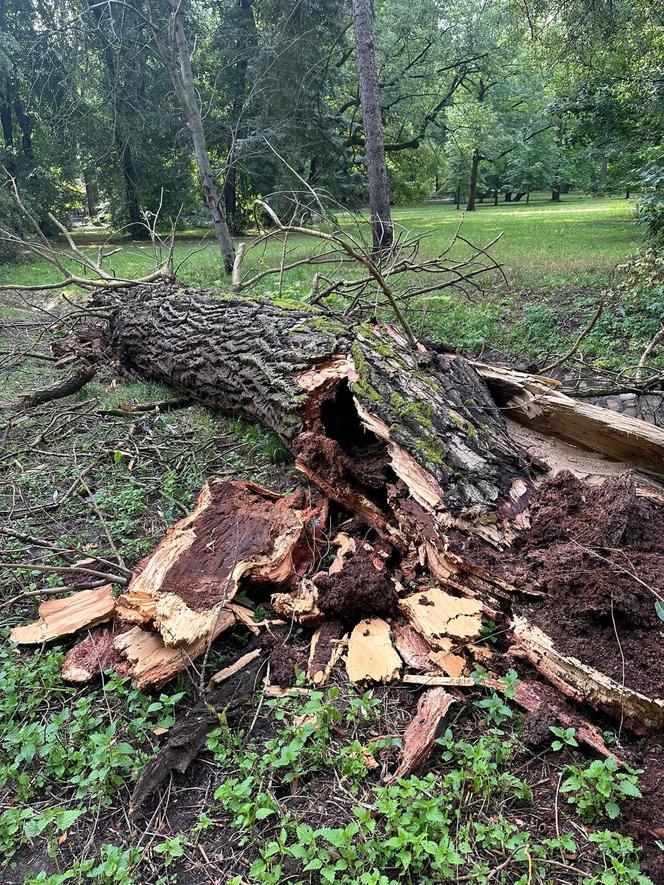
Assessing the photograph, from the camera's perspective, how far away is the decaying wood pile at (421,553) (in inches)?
73.9

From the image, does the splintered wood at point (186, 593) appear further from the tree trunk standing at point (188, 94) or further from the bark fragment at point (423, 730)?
the tree trunk standing at point (188, 94)

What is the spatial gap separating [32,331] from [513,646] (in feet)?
23.8

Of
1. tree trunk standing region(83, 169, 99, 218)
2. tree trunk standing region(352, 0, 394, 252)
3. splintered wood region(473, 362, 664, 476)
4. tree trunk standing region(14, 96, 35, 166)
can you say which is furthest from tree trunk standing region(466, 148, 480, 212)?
splintered wood region(473, 362, 664, 476)

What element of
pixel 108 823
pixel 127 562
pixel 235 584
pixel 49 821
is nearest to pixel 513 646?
pixel 235 584

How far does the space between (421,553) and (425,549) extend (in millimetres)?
31

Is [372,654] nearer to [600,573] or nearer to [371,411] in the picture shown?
[600,573]

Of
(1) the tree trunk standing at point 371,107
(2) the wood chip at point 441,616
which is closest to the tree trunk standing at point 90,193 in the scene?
(1) the tree trunk standing at point 371,107

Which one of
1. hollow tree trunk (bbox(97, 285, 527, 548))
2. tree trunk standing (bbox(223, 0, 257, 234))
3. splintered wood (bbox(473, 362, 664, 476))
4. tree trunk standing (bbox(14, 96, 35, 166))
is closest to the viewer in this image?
hollow tree trunk (bbox(97, 285, 527, 548))

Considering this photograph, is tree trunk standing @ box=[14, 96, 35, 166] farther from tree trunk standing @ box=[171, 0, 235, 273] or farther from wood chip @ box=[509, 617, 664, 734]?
wood chip @ box=[509, 617, 664, 734]

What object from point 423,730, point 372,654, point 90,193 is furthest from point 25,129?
point 423,730

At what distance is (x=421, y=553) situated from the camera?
94.4 inches

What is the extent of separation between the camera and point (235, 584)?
2.32 metres

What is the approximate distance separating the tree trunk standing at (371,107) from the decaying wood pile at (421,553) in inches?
224

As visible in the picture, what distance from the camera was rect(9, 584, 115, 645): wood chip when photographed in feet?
7.75
